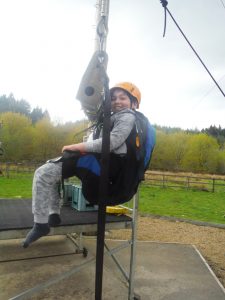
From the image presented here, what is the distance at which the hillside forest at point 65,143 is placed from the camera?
39.3 m

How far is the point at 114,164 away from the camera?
7.04 ft

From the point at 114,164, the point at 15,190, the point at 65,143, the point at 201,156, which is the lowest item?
the point at 15,190

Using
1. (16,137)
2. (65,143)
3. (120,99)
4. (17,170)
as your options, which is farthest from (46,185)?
(16,137)

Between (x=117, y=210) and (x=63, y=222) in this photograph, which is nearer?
(x=63, y=222)

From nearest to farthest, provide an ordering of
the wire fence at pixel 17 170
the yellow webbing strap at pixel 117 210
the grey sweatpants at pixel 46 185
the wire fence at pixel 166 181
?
the grey sweatpants at pixel 46 185
the yellow webbing strap at pixel 117 210
the wire fence at pixel 166 181
the wire fence at pixel 17 170

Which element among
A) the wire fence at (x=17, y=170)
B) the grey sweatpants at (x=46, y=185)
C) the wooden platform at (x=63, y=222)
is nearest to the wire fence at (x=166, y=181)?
the wire fence at (x=17, y=170)

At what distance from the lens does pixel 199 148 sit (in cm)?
5247

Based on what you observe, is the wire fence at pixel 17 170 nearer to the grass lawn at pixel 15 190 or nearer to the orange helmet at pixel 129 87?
Answer: the grass lawn at pixel 15 190

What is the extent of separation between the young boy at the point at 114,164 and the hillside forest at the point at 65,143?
1204 inches

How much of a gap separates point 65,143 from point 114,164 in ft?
126

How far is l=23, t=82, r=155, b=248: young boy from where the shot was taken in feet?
7.00

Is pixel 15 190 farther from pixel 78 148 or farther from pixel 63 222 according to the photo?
pixel 78 148

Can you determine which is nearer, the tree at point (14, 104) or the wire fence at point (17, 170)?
the wire fence at point (17, 170)

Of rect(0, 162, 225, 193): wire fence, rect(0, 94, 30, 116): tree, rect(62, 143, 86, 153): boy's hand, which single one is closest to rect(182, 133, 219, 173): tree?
rect(0, 162, 225, 193): wire fence
